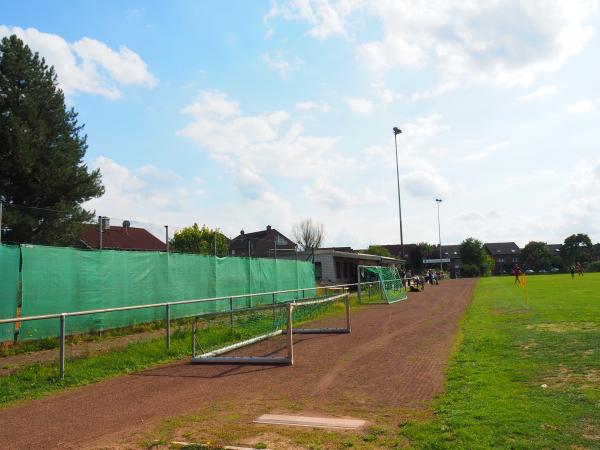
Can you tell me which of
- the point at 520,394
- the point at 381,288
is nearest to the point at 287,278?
the point at 381,288

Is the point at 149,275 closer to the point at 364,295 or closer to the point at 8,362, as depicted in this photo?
the point at 8,362

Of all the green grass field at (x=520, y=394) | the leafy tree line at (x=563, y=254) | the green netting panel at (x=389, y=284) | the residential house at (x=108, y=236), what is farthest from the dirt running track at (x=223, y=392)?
the leafy tree line at (x=563, y=254)

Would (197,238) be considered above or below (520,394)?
above

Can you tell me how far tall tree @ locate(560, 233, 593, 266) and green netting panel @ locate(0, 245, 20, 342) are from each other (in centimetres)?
12487

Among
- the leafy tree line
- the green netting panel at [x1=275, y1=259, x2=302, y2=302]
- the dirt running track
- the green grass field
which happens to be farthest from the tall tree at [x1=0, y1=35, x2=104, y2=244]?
the leafy tree line

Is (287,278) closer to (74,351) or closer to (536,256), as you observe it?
(74,351)

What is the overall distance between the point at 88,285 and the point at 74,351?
2.42 m

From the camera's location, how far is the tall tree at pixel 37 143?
22656mm

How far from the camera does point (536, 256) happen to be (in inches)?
4845

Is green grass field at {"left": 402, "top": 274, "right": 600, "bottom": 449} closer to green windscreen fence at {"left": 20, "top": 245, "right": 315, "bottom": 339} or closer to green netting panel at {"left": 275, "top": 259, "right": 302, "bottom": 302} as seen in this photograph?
green windscreen fence at {"left": 20, "top": 245, "right": 315, "bottom": 339}

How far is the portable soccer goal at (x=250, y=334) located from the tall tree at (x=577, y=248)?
119 m

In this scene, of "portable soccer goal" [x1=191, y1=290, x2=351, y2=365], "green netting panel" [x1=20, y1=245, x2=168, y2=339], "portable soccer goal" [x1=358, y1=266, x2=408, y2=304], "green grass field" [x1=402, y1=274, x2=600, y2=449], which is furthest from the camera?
"portable soccer goal" [x1=358, y1=266, x2=408, y2=304]

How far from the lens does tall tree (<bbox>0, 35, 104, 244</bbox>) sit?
74.3ft

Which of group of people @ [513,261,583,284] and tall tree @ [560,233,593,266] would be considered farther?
tall tree @ [560,233,593,266]
